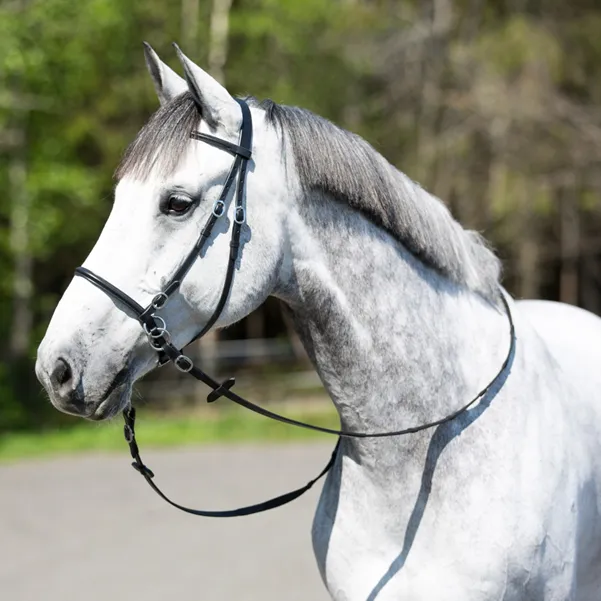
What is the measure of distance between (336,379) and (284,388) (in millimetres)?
14955

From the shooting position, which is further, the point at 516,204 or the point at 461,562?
the point at 516,204

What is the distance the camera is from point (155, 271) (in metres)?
2.29

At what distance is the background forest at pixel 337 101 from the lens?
14266mm

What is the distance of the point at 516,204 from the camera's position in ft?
56.4

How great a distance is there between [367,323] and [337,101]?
53.0 ft

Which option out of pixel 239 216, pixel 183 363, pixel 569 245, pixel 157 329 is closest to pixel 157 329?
pixel 157 329

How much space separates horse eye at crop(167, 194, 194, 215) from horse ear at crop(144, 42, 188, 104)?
1.21ft

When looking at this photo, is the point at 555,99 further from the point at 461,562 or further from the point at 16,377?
the point at 461,562

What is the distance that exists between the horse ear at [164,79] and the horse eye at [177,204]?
1.21 feet

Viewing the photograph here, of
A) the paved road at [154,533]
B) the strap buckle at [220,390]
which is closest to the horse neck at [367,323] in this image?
the strap buckle at [220,390]

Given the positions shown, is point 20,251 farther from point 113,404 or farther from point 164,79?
point 113,404

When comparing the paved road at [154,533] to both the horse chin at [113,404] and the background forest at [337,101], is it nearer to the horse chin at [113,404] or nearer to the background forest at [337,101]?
the horse chin at [113,404]

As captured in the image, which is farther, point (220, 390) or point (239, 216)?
point (220, 390)

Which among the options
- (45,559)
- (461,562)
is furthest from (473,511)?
(45,559)
